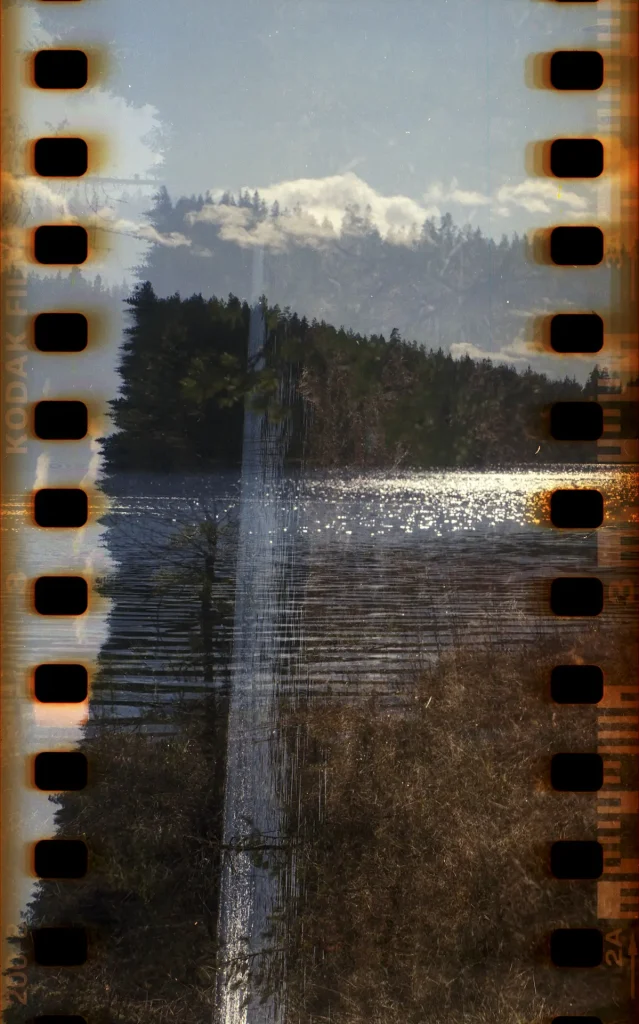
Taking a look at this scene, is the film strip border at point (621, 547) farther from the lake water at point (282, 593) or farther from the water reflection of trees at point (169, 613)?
the water reflection of trees at point (169, 613)

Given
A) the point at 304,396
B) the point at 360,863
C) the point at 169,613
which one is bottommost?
the point at 360,863

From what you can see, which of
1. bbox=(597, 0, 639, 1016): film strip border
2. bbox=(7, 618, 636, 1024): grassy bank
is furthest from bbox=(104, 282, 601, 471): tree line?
bbox=(7, 618, 636, 1024): grassy bank

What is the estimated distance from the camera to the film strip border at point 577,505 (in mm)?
1499

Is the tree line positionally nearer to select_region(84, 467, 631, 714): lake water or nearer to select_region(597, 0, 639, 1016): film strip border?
select_region(84, 467, 631, 714): lake water

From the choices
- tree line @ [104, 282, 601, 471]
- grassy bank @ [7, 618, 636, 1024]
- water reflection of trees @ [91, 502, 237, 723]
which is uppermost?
tree line @ [104, 282, 601, 471]

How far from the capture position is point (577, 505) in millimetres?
1527

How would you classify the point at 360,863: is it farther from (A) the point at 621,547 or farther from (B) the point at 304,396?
(B) the point at 304,396

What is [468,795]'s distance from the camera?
159cm

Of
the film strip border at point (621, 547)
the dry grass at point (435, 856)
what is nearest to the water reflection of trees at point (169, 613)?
the dry grass at point (435, 856)

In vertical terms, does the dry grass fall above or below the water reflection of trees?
below

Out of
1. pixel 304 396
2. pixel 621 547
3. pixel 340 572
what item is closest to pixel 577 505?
pixel 621 547

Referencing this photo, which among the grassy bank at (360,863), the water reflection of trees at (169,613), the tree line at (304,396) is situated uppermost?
the tree line at (304,396)

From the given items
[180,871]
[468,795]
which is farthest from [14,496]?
[468,795]

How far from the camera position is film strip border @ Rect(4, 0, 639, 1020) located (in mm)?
1499
